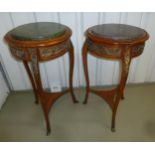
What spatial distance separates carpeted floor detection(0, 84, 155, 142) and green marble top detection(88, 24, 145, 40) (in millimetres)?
722

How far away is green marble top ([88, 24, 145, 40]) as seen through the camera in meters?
1.00

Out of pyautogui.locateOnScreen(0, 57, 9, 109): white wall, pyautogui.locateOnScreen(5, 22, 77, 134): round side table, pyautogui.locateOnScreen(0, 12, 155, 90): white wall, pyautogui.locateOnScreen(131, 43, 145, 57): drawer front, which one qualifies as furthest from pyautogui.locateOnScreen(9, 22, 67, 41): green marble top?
pyautogui.locateOnScreen(0, 57, 9, 109): white wall

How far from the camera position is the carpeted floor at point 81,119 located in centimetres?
129

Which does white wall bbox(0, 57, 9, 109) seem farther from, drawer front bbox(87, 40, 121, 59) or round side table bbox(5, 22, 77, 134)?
drawer front bbox(87, 40, 121, 59)

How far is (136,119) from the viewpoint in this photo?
55.1 inches

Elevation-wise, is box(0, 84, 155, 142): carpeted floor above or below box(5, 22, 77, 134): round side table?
below

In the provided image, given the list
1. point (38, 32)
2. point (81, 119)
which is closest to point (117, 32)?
point (38, 32)

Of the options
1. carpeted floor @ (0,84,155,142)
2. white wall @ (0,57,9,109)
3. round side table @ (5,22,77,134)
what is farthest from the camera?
white wall @ (0,57,9,109)

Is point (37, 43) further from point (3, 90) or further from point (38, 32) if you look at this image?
point (3, 90)

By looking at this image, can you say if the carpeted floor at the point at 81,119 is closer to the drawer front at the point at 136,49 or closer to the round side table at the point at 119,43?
the round side table at the point at 119,43

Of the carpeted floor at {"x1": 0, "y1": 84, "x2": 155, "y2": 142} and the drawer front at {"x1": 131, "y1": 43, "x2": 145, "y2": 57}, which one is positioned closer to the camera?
the drawer front at {"x1": 131, "y1": 43, "x2": 145, "y2": 57}
